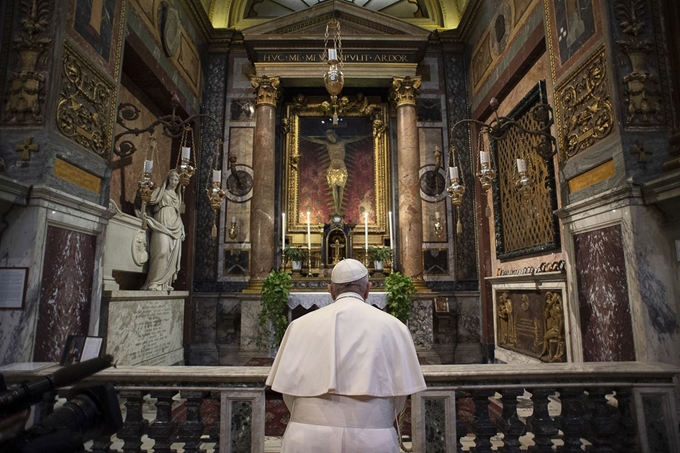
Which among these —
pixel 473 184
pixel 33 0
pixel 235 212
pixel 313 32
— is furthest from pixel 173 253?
pixel 473 184

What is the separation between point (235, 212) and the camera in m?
9.78

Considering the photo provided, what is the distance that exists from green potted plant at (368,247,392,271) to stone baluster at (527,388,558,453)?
20.3ft

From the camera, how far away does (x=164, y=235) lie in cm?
752

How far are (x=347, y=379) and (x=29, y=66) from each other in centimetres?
480

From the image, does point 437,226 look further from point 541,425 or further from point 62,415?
point 62,415

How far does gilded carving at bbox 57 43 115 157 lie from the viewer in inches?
185

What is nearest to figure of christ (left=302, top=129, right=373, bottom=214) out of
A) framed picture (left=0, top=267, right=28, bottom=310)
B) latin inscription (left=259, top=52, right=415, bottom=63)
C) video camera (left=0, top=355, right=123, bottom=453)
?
latin inscription (left=259, top=52, right=415, bottom=63)

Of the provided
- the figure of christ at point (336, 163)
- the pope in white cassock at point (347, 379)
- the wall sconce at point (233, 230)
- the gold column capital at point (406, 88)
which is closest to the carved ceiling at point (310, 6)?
the gold column capital at point (406, 88)

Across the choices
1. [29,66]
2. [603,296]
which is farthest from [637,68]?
[29,66]

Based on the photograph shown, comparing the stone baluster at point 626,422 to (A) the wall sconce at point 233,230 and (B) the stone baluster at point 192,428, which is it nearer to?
(B) the stone baluster at point 192,428

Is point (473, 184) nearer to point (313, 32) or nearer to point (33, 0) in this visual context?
point (313, 32)

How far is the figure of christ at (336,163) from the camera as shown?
1002 centimetres

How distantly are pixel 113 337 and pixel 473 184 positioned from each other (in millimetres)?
7720

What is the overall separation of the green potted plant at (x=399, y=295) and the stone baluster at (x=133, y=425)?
5.55m
